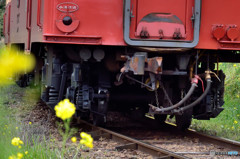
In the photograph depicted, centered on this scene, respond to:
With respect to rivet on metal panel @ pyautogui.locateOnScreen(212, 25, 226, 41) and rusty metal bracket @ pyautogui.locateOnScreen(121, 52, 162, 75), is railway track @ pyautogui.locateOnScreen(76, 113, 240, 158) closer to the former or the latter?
rusty metal bracket @ pyautogui.locateOnScreen(121, 52, 162, 75)

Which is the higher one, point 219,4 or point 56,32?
point 219,4

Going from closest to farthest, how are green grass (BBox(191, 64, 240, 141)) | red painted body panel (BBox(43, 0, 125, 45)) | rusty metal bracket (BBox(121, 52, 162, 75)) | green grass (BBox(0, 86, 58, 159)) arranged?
green grass (BBox(0, 86, 58, 159)) → rusty metal bracket (BBox(121, 52, 162, 75)) → red painted body panel (BBox(43, 0, 125, 45)) → green grass (BBox(191, 64, 240, 141))

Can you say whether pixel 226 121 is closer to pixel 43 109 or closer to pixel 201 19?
pixel 201 19

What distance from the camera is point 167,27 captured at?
632cm

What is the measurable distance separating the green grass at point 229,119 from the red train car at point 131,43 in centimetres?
125

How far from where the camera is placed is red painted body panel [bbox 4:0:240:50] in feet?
20.5

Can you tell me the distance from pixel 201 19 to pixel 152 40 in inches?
30.9

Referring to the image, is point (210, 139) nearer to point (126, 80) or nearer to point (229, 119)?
point (126, 80)

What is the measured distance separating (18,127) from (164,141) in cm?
218

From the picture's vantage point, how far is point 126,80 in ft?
24.0

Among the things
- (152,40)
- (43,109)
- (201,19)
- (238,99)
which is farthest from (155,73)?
(238,99)

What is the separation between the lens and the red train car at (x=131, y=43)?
20.5ft

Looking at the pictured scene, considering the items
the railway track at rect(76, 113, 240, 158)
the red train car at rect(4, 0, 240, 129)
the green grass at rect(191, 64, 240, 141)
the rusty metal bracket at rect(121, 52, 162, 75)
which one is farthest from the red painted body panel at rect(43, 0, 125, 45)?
the green grass at rect(191, 64, 240, 141)

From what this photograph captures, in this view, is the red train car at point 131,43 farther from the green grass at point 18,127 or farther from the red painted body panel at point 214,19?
the green grass at point 18,127
